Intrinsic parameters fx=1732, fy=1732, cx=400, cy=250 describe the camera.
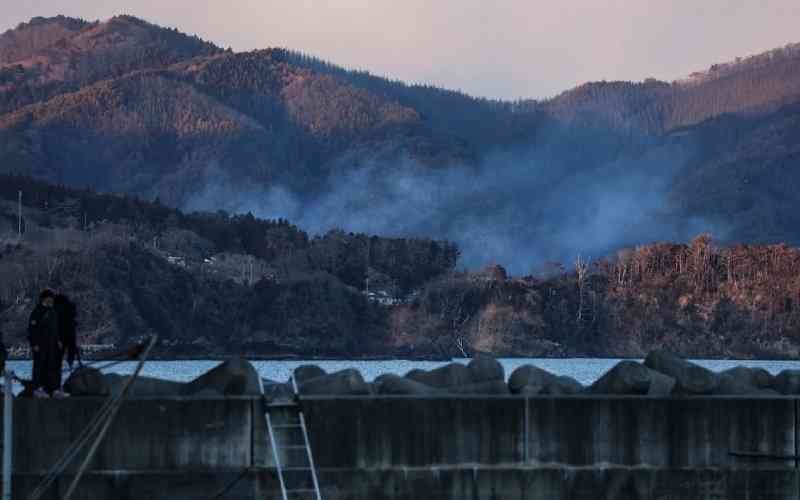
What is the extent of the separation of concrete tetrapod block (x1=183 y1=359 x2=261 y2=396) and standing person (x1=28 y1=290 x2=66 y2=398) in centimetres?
173

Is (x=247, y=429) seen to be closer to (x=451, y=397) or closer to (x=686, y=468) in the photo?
(x=451, y=397)

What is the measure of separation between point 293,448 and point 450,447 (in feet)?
6.38

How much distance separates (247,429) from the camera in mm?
21047

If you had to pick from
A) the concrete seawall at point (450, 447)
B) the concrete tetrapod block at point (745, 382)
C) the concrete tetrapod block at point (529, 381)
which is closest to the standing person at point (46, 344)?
the concrete seawall at point (450, 447)

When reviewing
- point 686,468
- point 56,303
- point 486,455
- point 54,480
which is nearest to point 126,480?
point 54,480

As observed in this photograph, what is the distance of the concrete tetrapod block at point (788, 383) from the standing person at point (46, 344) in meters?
10.4

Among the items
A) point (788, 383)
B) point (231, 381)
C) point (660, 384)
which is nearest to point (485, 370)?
point (660, 384)

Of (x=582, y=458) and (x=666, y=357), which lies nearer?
(x=582, y=458)

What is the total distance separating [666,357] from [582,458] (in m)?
3.01

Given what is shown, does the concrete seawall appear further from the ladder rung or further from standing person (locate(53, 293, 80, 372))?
standing person (locate(53, 293, 80, 372))

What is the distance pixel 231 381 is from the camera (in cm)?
2244

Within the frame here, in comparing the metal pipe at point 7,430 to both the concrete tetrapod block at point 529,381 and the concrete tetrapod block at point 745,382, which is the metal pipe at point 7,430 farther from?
the concrete tetrapod block at point 745,382

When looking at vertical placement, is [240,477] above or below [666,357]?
below

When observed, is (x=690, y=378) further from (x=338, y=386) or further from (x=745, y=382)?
(x=338, y=386)
